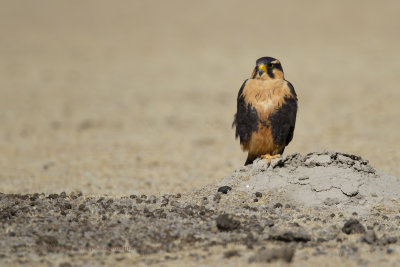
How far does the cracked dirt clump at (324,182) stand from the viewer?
7.48 m

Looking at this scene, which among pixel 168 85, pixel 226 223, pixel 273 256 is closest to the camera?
pixel 273 256

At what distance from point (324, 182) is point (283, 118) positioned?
0.92 metres

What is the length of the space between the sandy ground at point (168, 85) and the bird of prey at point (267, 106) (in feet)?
6.08

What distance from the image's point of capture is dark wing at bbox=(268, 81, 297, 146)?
7.91 metres

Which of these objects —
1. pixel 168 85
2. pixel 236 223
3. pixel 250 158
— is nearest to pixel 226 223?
pixel 236 223

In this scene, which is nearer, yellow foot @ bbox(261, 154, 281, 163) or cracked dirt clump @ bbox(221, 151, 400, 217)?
cracked dirt clump @ bbox(221, 151, 400, 217)

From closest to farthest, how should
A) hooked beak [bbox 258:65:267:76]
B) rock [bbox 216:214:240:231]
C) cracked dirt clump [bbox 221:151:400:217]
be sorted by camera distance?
rock [bbox 216:214:240:231] → cracked dirt clump [bbox 221:151:400:217] → hooked beak [bbox 258:65:267:76]

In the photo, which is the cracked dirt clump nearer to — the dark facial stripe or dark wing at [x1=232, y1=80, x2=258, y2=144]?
dark wing at [x1=232, y1=80, x2=258, y2=144]

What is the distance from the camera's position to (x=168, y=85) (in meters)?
22.8

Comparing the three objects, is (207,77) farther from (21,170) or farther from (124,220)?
(124,220)

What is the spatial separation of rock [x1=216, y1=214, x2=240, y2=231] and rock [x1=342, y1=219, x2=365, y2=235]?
3.47ft

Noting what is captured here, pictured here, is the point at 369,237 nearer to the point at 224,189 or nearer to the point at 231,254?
the point at 231,254

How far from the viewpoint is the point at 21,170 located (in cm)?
1290

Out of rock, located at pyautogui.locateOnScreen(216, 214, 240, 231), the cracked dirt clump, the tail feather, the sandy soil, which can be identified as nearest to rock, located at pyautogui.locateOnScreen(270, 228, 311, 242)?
the sandy soil
